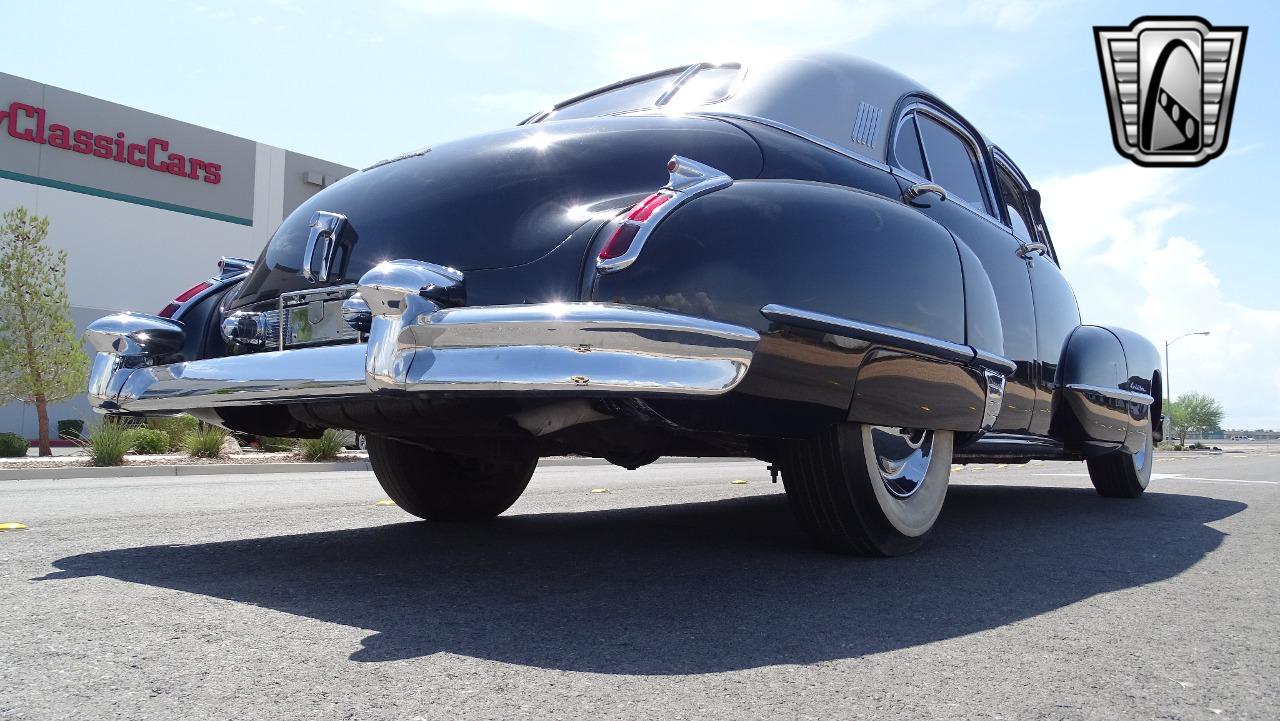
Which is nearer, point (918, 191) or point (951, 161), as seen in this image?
point (918, 191)

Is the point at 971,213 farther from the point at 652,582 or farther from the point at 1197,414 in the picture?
the point at 1197,414

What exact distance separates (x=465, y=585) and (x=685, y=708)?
1.22 metres

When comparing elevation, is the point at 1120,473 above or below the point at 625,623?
above

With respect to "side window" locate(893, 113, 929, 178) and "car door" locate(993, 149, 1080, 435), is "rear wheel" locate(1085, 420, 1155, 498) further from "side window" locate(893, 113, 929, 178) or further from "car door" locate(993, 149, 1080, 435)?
"side window" locate(893, 113, 929, 178)

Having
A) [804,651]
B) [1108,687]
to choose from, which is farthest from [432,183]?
[1108,687]

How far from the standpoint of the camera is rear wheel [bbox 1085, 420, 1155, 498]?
5809 mm

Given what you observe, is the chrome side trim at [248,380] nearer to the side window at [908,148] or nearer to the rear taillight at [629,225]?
the rear taillight at [629,225]

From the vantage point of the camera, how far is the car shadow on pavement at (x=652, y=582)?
2.09 m

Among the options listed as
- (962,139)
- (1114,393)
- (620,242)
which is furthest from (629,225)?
(1114,393)

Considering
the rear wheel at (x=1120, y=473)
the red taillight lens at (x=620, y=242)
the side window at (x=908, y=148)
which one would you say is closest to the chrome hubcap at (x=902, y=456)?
the side window at (x=908, y=148)

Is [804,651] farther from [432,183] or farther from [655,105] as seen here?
[655,105]

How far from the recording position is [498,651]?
2.00m

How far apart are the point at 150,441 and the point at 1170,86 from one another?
15495mm

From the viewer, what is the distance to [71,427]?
2395 centimetres
